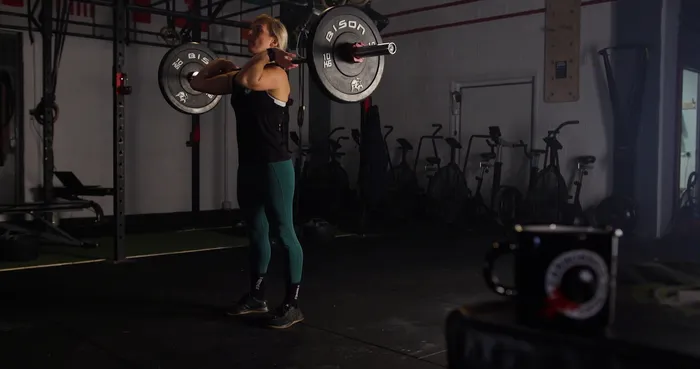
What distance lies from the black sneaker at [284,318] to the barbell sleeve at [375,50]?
1047 millimetres

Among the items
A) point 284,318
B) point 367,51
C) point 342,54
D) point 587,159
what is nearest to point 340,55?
point 342,54

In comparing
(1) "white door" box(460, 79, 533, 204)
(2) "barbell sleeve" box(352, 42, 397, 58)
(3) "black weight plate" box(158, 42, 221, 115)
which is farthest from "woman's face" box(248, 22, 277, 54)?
(1) "white door" box(460, 79, 533, 204)

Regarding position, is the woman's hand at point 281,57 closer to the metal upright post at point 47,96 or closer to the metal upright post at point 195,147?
the metal upright post at point 47,96

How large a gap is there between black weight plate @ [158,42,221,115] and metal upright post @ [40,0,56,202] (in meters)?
1.20

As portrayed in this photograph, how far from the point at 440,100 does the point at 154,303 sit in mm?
4538

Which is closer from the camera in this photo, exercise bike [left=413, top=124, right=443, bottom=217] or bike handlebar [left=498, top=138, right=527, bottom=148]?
bike handlebar [left=498, top=138, right=527, bottom=148]

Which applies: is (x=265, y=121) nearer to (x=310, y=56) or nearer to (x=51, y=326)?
(x=310, y=56)

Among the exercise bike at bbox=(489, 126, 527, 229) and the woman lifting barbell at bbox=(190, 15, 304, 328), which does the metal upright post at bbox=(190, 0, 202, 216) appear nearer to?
the exercise bike at bbox=(489, 126, 527, 229)

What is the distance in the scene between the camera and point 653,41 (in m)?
5.41

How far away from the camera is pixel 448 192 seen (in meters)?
6.34

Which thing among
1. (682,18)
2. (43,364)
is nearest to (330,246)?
(43,364)

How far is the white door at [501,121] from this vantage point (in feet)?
20.4

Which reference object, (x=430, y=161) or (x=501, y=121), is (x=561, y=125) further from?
(x=430, y=161)

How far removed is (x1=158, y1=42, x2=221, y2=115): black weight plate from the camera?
4055 mm
